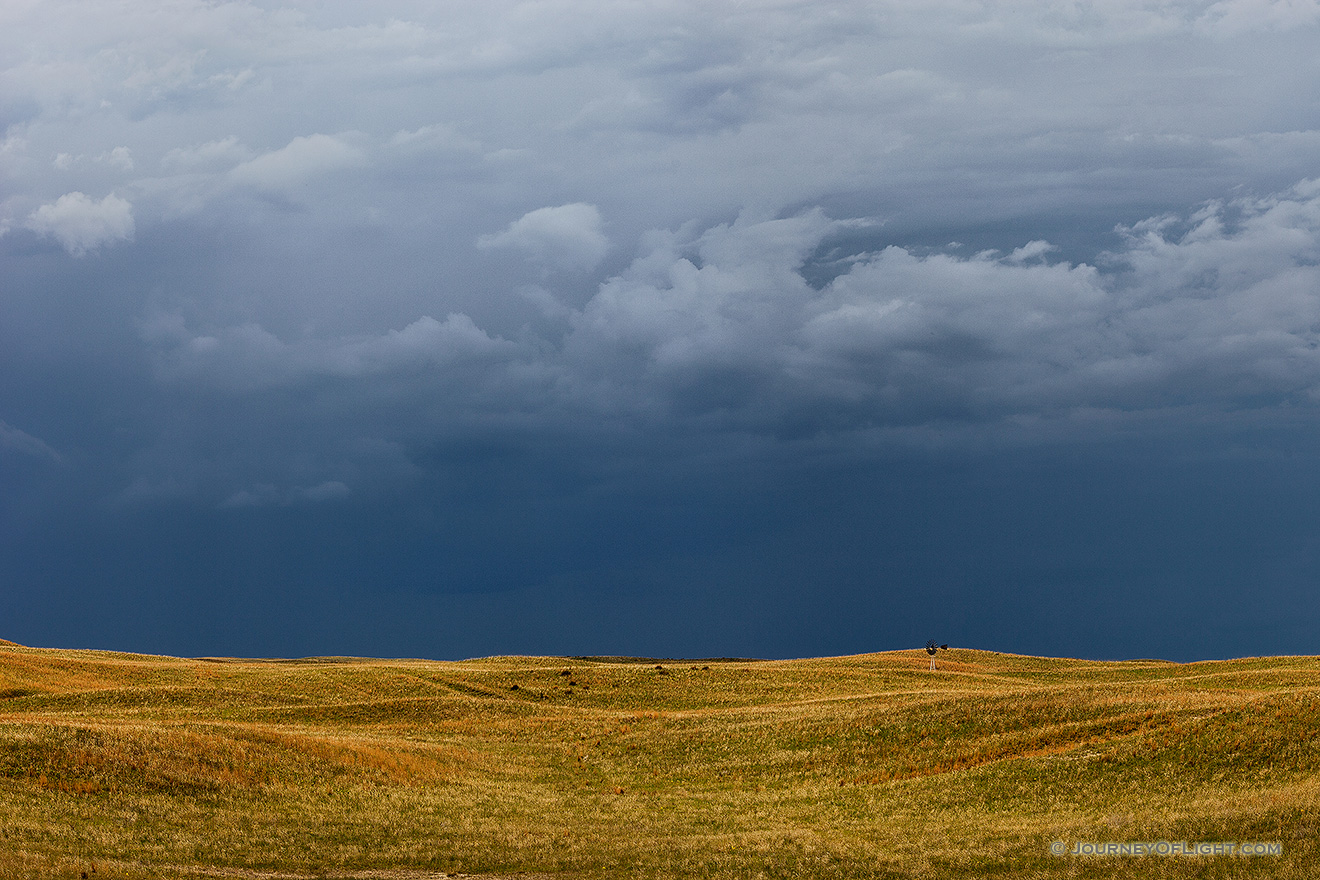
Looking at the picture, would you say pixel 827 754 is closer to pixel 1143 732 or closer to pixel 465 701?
pixel 1143 732

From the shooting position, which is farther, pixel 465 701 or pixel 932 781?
pixel 465 701

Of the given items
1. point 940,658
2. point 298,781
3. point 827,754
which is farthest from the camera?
point 940,658

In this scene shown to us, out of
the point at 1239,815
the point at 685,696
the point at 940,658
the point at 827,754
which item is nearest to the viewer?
the point at 1239,815

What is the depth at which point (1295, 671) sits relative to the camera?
77188 millimetres

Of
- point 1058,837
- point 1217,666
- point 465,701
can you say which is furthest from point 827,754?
point 1217,666

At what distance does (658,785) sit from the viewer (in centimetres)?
4550

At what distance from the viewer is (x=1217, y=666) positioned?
3536 inches

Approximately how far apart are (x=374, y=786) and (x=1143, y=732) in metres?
31.7

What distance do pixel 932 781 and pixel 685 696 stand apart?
36.2 metres

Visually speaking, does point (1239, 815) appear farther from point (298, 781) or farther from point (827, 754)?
point (298, 781)

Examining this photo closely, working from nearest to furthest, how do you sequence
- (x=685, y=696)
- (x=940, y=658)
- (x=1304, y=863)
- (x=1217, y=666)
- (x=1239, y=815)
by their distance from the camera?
(x=1304, y=863) < (x=1239, y=815) < (x=685, y=696) < (x=1217, y=666) < (x=940, y=658)

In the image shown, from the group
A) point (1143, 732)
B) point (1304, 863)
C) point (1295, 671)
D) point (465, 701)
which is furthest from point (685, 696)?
point (1304, 863)

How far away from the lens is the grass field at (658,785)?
28.3 meters

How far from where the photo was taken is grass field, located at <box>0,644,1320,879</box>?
92.9ft
